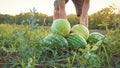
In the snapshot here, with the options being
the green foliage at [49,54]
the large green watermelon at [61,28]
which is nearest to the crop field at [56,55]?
the green foliage at [49,54]

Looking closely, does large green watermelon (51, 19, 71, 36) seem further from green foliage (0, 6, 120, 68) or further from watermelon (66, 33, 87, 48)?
green foliage (0, 6, 120, 68)

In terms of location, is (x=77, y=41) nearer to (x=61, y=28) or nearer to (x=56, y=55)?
(x=61, y=28)

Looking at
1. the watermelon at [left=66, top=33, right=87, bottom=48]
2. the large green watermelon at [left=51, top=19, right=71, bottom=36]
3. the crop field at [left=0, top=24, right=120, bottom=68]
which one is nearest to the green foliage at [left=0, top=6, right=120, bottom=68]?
the crop field at [left=0, top=24, right=120, bottom=68]

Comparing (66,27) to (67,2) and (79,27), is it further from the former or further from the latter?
(67,2)

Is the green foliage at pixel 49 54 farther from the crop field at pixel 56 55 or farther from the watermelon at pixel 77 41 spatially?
the watermelon at pixel 77 41

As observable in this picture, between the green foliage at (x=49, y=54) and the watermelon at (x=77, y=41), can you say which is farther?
the watermelon at (x=77, y=41)

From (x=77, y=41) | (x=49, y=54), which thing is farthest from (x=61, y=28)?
(x=49, y=54)

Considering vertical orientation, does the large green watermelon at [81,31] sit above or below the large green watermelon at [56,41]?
above

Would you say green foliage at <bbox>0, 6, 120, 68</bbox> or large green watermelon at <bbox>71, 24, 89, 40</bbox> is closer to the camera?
green foliage at <bbox>0, 6, 120, 68</bbox>

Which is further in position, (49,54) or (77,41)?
(77,41)

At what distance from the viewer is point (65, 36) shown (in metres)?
2.97

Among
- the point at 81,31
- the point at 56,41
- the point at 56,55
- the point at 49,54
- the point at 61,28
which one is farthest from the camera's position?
→ the point at 81,31

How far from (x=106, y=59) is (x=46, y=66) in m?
0.47

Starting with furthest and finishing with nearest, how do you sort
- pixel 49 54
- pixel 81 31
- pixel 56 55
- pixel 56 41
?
pixel 81 31, pixel 56 41, pixel 49 54, pixel 56 55
